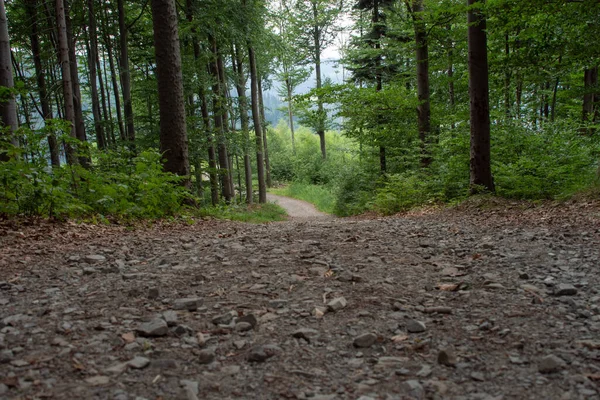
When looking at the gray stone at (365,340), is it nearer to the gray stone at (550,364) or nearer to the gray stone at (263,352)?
the gray stone at (263,352)

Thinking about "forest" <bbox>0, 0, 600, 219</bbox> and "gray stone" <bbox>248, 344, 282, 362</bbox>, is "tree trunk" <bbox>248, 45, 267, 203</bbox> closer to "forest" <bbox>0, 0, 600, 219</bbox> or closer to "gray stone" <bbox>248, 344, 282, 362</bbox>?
"forest" <bbox>0, 0, 600, 219</bbox>

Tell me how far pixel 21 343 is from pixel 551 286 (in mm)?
3597

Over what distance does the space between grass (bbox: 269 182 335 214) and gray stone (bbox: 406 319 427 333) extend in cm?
1853

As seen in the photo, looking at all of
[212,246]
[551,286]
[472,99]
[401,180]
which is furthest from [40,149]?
[401,180]

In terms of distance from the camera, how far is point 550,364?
190 centimetres

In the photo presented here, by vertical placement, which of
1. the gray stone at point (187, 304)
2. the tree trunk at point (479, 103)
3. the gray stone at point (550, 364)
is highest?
the tree trunk at point (479, 103)

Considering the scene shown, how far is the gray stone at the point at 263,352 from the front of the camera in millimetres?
2064

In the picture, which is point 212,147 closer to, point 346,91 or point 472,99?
point 346,91

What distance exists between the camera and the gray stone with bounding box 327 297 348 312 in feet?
8.89

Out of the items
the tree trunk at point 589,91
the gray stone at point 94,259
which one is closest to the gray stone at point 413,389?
the gray stone at point 94,259

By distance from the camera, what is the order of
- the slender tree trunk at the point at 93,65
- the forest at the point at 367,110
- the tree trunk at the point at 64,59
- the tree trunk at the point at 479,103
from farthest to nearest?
1. the slender tree trunk at the point at 93,65
2. the tree trunk at the point at 64,59
3. the tree trunk at the point at 479,103
4. the forest at the point at 367,110

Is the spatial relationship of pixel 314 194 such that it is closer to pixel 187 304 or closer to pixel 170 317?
pixel 187 304

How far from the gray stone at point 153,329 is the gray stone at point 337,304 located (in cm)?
109

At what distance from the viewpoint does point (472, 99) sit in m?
8.15
